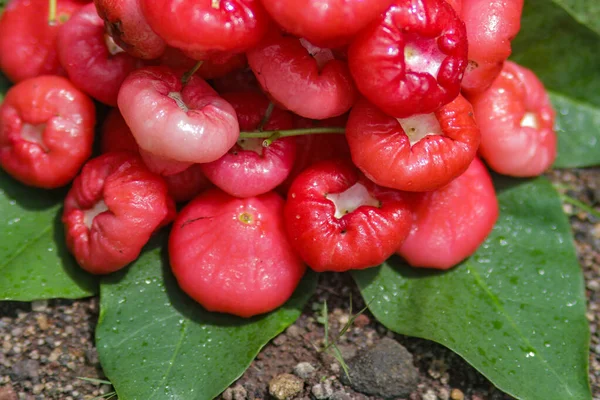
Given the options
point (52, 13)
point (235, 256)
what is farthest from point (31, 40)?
point (235, 256)

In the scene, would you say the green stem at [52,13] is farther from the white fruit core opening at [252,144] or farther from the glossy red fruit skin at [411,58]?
the glossy red fruit skin at [411,58]

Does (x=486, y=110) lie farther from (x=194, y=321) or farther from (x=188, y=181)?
(x=194, y=321)

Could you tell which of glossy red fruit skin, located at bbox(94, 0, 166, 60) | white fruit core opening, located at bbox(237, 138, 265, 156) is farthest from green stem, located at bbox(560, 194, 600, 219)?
glossy red fruit skin, located at bbox(94, 0, 166, 60)

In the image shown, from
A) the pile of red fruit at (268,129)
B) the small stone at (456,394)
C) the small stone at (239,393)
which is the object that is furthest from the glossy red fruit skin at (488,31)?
the small stone at (239,393)

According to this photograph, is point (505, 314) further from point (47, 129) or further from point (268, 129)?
point (47, 129)

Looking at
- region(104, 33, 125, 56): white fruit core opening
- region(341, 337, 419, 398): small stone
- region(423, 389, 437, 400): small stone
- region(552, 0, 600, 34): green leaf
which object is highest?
region(104, 33, 125, 56): white fruit core opening

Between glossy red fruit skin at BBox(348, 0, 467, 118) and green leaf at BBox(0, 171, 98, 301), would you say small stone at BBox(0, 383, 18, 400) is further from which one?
glossy red fruit skin at BBox(348, 0, 467, 118)
